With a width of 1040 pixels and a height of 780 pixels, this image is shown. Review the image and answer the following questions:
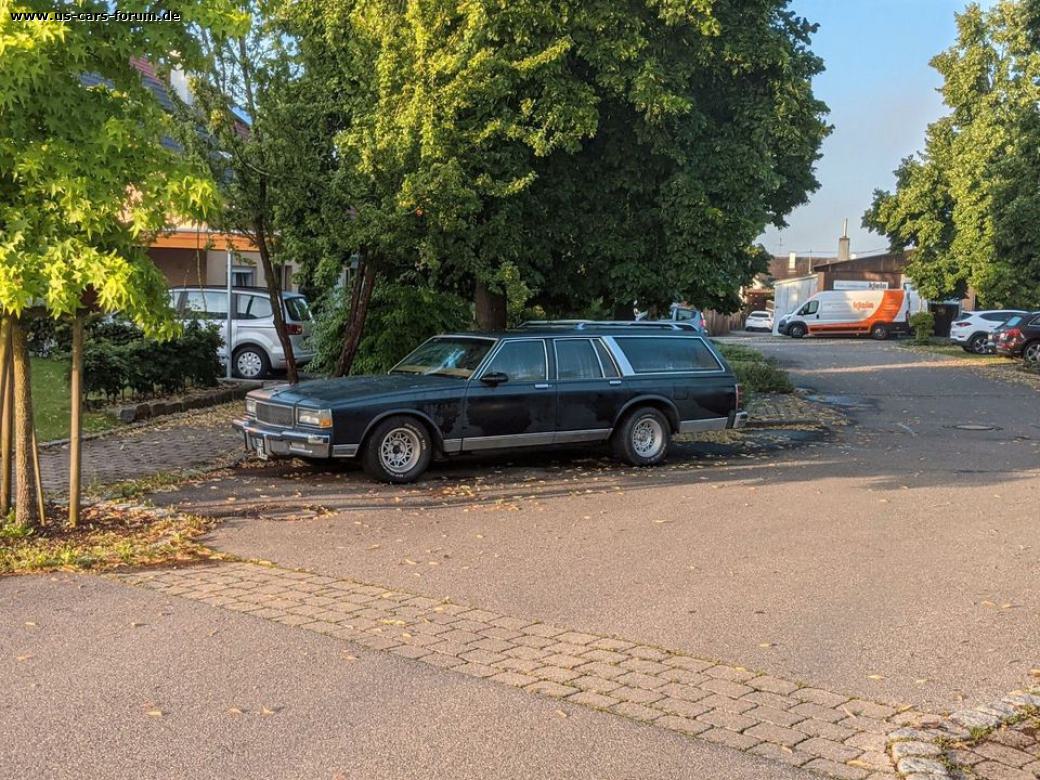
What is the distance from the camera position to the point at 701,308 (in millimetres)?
17094

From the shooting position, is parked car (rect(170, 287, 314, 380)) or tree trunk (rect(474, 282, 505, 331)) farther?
parked car (rect(170, 287, 314, 380))

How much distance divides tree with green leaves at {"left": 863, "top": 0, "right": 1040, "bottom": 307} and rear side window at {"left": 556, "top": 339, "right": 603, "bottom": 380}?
31.1 meters

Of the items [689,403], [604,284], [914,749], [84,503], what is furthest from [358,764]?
[604,284]

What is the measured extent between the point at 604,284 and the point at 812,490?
6496mm

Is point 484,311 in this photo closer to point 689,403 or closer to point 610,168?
point 610,168

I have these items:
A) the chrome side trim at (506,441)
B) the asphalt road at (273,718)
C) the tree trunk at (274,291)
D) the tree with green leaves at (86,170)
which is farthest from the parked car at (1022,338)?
the asphalt road at (273,718)

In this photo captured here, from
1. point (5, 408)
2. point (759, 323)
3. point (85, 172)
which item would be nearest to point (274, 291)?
point (5, 408)

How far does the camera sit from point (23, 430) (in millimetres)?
7934

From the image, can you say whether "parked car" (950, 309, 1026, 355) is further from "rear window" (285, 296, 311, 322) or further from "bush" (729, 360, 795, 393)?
"rear window" (285, 296, 311, 322)

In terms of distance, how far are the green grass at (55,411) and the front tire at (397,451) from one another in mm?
3404

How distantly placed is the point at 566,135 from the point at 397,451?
5442 mm

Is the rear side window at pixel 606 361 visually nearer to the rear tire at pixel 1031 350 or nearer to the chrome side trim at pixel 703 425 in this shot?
the chrome side trim at pixel 703 425

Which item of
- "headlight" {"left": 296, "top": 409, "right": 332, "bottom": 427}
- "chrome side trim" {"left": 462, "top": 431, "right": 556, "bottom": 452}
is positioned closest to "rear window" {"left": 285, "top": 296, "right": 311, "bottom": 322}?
"chrome side trim" {"left": 462, "top": 431, "right": 556, "bottom": 452}

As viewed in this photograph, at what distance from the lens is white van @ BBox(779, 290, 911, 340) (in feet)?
175
